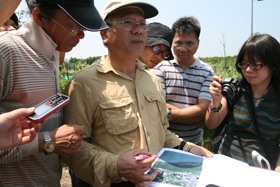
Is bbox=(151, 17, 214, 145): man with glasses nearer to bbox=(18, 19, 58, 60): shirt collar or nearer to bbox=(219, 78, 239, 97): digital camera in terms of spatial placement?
bbox=(219, 78, 239, 97): digital camera

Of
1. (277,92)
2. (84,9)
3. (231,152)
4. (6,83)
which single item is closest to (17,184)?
(6,83)

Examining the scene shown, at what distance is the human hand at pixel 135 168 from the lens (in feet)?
4.53

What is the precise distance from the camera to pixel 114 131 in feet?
5.35

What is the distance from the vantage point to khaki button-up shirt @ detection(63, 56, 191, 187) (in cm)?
153

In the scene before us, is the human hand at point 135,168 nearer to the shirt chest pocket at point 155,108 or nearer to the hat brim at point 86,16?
the shirt chest pocket at point 155,108

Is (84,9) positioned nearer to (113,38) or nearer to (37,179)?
(113,38)

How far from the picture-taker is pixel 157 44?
2.91m

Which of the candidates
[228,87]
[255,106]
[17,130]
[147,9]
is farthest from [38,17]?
[255,106]

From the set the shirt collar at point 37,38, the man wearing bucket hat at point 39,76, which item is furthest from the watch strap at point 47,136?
the shirt collar at point 37,38

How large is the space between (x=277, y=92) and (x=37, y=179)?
7.51 feet

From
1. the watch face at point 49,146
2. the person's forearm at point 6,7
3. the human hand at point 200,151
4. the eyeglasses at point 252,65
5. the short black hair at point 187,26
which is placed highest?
the short black hair at point 187,26

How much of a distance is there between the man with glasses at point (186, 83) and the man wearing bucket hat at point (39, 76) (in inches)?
58.5

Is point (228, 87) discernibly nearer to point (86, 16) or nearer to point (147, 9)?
point (147, 9)

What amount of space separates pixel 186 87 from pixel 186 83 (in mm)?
53
